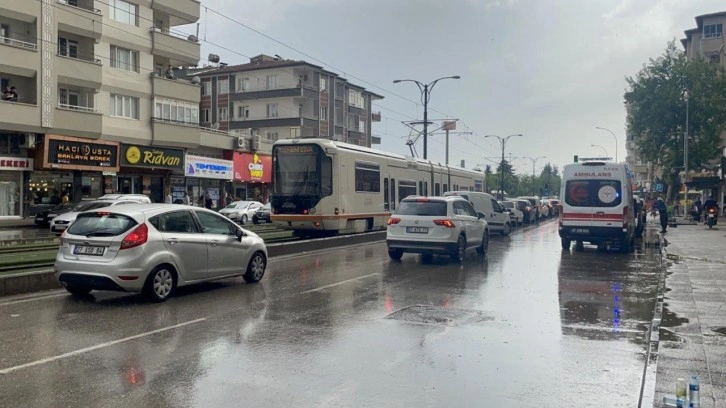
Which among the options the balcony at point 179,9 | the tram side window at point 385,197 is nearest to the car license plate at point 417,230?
the tram side window at point 385,197

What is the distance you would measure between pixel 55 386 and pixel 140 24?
37672mm

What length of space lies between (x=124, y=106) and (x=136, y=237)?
31.5 m

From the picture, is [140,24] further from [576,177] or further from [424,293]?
[424,293]

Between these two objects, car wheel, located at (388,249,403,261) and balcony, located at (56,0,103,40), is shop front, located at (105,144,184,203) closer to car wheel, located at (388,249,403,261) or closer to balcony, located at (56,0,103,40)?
balcony, located at (56,0,103,40)

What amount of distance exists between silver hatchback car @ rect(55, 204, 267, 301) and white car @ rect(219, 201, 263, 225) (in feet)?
87.6

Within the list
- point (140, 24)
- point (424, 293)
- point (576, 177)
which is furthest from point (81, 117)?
point (424, 293)

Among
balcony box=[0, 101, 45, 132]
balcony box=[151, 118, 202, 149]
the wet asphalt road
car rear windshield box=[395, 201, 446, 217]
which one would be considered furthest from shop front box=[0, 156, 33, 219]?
the wet asphalt road

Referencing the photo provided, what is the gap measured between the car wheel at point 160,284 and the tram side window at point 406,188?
18851 mm

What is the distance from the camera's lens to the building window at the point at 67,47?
1394 inches

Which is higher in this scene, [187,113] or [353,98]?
[353,98]

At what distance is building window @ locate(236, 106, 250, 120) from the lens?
211 feet

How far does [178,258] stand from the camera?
34.7 feet

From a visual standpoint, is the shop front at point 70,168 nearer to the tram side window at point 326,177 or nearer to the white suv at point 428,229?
the tram side window at point 326,177

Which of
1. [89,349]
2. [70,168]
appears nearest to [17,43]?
[70,168]
